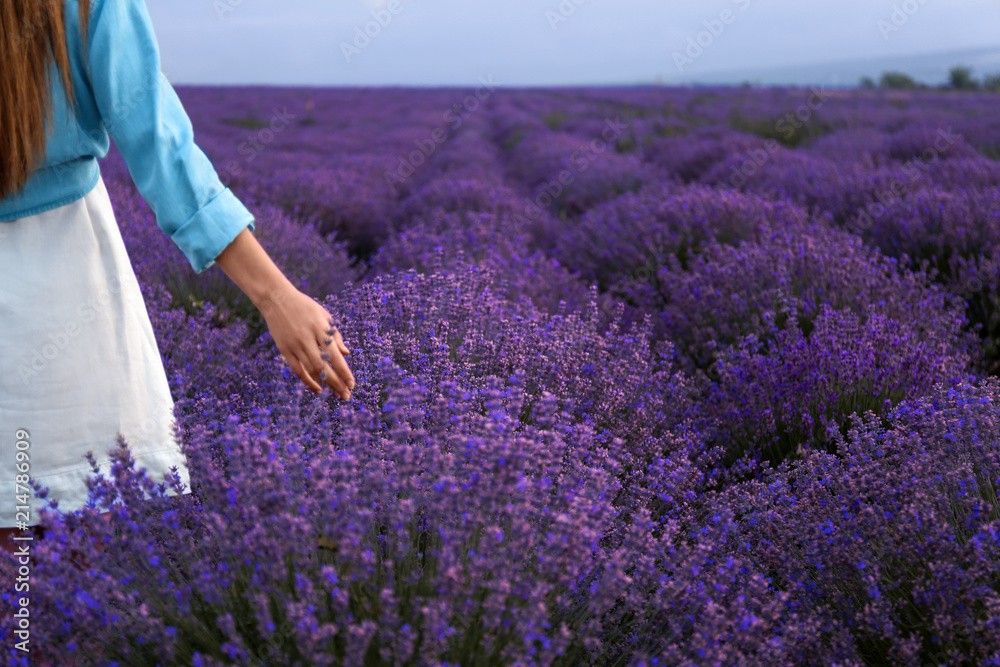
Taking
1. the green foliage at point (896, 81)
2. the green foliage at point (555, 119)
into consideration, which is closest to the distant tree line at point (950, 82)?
the green foliage at point (896, 81)

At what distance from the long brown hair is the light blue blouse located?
0.07ft

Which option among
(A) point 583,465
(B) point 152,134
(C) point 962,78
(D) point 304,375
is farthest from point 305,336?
(C) point 962,78

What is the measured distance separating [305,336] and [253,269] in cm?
14

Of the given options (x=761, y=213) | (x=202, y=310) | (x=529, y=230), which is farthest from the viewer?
(x=529, y=230)

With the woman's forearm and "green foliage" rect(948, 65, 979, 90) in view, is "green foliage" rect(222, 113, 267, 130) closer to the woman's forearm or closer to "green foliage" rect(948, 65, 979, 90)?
the woman's forearm

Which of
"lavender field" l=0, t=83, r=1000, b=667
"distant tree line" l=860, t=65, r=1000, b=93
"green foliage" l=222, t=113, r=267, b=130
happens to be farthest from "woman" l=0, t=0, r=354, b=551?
"distant tree line" l=860, t=65, r=1000, b=93

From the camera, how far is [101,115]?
127cm

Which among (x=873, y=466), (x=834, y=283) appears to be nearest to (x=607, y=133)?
(x=834, y=283)

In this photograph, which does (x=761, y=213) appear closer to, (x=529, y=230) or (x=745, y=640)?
(x=529, y=230)

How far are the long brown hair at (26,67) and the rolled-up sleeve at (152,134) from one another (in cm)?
5

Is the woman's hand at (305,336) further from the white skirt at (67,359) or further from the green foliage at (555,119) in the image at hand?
the green foliage at (555,119)

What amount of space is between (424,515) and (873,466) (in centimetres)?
102

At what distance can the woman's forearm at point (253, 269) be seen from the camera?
1235 mm

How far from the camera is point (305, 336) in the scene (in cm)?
127
